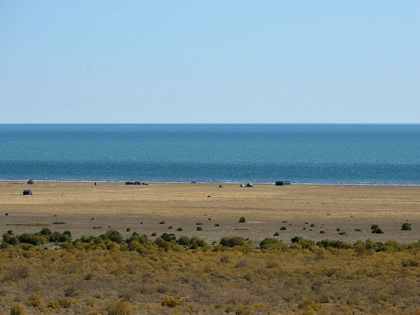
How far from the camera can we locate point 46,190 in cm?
9962

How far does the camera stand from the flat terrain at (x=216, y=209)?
55.7 m

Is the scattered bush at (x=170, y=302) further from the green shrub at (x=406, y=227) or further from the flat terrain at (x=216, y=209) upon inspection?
the green shrub at (x=406, y=227)

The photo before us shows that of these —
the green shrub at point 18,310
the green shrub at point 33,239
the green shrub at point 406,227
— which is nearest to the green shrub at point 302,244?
the green shrub at point 406,227

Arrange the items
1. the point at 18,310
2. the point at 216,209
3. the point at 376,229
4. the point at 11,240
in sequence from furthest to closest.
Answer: the point at 216,209 < the point at 376,229 < the point at 11,240 < the point at 18,310

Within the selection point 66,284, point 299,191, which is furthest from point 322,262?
point 299,191

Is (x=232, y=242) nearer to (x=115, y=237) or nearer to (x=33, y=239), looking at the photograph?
(x=115, y=237)

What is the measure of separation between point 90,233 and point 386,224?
24.7 metres

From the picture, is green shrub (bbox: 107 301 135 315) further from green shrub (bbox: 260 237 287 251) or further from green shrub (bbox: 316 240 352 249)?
green shrub (bbox: 316 240 352 249)

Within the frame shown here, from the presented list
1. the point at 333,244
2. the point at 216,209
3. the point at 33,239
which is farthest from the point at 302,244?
the point at 216,209

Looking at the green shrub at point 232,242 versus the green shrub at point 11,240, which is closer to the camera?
the green shrub at point 232,242

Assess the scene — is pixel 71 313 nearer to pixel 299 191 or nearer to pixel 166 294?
pixel 166 294

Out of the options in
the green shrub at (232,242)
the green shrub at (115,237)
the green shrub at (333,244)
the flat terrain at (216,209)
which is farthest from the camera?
the flat terrain at (216,209)

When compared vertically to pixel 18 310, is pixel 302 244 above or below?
below

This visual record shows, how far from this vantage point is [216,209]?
243 ft
